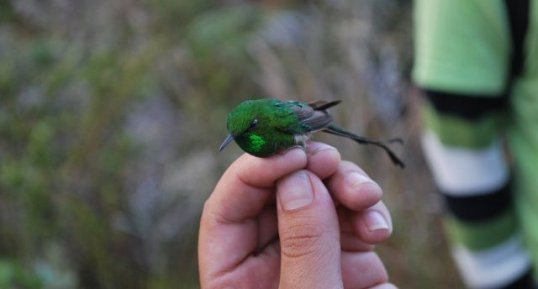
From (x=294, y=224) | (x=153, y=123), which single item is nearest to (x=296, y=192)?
(x=294, y=224)

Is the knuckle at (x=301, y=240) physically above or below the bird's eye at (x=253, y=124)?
below

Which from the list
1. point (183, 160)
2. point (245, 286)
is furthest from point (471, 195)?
point (183, 160)

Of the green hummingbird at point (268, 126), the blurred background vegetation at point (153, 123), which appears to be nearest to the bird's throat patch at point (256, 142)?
the green hummingbird at point (268, 126)

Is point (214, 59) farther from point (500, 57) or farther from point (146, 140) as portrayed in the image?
point (500, 57)

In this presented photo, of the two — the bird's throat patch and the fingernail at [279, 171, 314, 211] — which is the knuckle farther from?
the bird's throat patch

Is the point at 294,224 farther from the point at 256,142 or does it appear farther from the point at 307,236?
the point at 256,142

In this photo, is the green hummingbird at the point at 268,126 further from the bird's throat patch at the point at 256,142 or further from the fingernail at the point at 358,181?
the fingernail at the point at 358,181

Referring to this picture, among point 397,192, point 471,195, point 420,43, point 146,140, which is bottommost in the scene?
point 397,192
